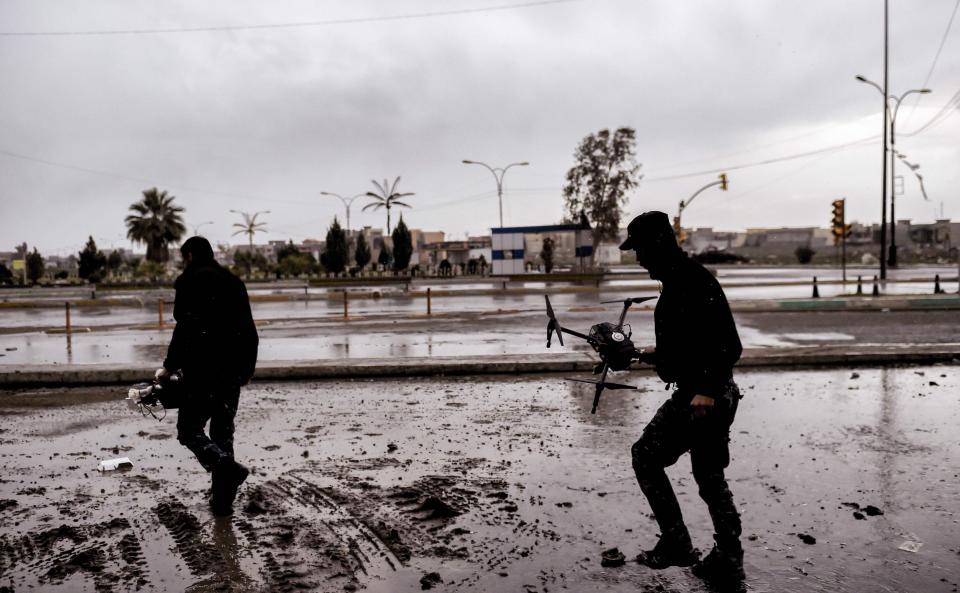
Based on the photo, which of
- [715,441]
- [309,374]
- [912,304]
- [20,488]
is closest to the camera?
[715,441]

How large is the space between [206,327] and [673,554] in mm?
2838

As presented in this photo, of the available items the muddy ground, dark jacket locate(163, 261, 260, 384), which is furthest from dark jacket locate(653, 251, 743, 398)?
dark jacket locate(163, 261, 260, 384)

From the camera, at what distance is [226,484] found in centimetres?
450

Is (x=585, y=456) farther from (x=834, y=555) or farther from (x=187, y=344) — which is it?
(x=187, y=344)

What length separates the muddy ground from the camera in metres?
3.67

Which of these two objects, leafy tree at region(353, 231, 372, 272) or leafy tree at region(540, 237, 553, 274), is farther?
leafy tree at region(353, 231, 372, 272)

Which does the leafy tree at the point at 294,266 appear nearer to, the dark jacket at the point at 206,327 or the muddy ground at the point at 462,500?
the muddy ground at the point at 462,500

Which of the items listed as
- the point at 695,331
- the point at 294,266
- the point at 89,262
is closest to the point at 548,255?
the point at 294,266

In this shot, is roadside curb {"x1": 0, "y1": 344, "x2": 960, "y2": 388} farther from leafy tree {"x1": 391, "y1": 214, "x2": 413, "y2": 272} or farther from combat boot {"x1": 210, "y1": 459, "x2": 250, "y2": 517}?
leafy tree {"x1": 391, "y1": 214, "x2": 413, "y2": 272}

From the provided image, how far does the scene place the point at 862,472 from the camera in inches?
205

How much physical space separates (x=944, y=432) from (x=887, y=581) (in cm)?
348

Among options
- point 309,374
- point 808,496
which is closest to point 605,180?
point 309,374

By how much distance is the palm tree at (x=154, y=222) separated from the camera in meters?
67.9

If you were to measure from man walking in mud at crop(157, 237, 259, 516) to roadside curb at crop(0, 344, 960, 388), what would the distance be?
532cm
